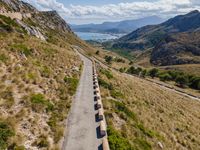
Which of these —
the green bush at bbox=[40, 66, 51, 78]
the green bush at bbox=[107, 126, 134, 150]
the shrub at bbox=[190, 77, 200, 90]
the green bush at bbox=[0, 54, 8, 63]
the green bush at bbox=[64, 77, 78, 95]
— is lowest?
the shrub at bbox=[190, 77, 200, 90]

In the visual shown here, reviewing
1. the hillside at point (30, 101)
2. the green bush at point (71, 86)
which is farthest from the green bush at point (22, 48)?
the green bush at point (71, 86)

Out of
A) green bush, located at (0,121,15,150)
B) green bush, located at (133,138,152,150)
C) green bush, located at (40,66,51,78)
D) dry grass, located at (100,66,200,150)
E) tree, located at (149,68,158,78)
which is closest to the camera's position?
green bush, located at (0,121,15,150)

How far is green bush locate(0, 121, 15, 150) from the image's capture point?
14496 millimetres

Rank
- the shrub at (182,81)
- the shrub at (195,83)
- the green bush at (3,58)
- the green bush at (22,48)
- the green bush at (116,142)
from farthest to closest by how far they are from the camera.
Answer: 1. the shrub at (182,81)
2. the shrub at (195,83)
3. the green bush at (22,48)
4. the green bush at (3,58)
5. the green bush at (116,142)

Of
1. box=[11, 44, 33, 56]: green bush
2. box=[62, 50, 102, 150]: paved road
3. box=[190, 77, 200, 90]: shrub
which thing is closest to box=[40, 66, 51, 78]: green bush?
box=[11, 44, 33, 56]: green bush

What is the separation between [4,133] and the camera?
15.4 m

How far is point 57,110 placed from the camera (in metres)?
21.1

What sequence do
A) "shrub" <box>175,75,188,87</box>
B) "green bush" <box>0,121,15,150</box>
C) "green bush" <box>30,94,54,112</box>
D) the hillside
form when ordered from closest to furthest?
"green bush" <box>0,121,15,150</box> → the hillside → "green bush" <box>30,94,54,112</box> → "shrub" <box>175,75,188,87</box>

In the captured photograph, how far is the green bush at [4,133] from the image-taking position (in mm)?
14496

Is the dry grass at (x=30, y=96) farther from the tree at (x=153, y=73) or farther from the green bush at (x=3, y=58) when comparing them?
the tree at (x=153, y=73)

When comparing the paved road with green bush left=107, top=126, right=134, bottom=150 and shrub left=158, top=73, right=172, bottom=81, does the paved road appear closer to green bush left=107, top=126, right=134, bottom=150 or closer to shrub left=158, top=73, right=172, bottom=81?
green bush left=107, top=126, right=134, bottom=150

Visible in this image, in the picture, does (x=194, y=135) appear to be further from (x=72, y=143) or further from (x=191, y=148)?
(x=72, y=143)

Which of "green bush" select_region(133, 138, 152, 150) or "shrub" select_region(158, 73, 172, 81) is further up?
"green bush" select_region(133, 138, 152, 150)

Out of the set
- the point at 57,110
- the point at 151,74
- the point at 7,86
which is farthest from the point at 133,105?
the point at 151,74
